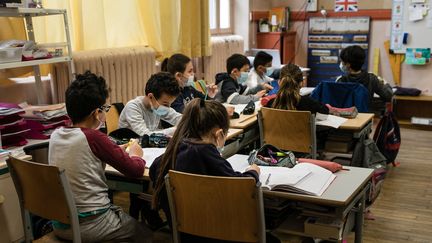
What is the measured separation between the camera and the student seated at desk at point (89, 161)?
1.93m

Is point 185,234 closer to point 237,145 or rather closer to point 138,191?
point 138,191

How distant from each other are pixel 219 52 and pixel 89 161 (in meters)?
3.94

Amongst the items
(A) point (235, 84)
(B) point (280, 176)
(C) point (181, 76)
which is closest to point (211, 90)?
(A) point (235, 84)

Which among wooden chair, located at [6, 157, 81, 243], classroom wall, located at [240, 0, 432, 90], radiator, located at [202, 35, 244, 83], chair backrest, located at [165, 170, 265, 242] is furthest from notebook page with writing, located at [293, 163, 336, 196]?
classroom wall, located at [240, 0, 432, 90]

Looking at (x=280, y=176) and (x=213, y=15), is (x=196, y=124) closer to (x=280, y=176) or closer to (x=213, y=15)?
(x=280, y=176)

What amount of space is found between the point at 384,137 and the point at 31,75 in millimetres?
3097

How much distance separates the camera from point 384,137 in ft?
13.8

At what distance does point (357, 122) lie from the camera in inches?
132

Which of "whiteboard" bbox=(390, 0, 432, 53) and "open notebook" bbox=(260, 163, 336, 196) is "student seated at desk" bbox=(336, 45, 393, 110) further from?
"whiteboard" bbox=(390, 0, 432, 53)

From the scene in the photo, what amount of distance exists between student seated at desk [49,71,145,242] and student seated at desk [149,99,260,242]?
220 millimetres

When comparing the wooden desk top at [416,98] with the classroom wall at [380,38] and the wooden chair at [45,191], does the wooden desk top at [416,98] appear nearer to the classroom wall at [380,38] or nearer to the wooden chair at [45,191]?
the classroom wall at [380,38]

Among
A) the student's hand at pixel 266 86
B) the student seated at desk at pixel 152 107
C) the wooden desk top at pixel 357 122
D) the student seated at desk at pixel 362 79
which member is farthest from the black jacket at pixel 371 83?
the student seated at desk at pixel 152 107

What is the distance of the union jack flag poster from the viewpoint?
6688 millimetres

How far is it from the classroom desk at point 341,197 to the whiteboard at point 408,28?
15.0 ft
